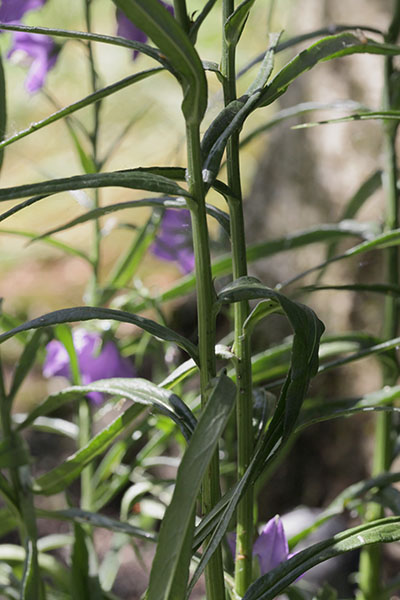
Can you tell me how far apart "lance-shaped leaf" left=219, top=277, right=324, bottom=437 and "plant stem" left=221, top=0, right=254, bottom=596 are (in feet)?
0.13

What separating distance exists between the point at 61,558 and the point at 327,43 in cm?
110

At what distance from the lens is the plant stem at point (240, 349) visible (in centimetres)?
39

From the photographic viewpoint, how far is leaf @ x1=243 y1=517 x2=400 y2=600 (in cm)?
39

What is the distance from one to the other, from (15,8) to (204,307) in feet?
1.47

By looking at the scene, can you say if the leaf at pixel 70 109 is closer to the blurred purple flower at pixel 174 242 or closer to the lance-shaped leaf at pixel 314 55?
the lance-shaped leaf at pixel 314 55

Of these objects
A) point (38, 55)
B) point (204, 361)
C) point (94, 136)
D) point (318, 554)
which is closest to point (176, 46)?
point (204, 361)

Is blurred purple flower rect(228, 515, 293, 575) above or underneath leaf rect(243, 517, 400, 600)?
above

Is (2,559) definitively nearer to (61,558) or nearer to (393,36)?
(61,558)

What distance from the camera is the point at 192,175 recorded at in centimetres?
35

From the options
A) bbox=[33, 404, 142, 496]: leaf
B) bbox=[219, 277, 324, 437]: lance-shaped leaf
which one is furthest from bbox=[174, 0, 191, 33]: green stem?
bbox=[33, 404, 142, 496]: leaf

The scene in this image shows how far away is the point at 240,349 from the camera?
41cm

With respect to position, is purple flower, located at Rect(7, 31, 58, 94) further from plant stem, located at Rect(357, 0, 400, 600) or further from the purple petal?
the purple petal

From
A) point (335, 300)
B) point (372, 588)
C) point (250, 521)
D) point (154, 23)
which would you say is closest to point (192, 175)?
point (154, 23)

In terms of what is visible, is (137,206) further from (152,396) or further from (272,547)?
(272,547)
